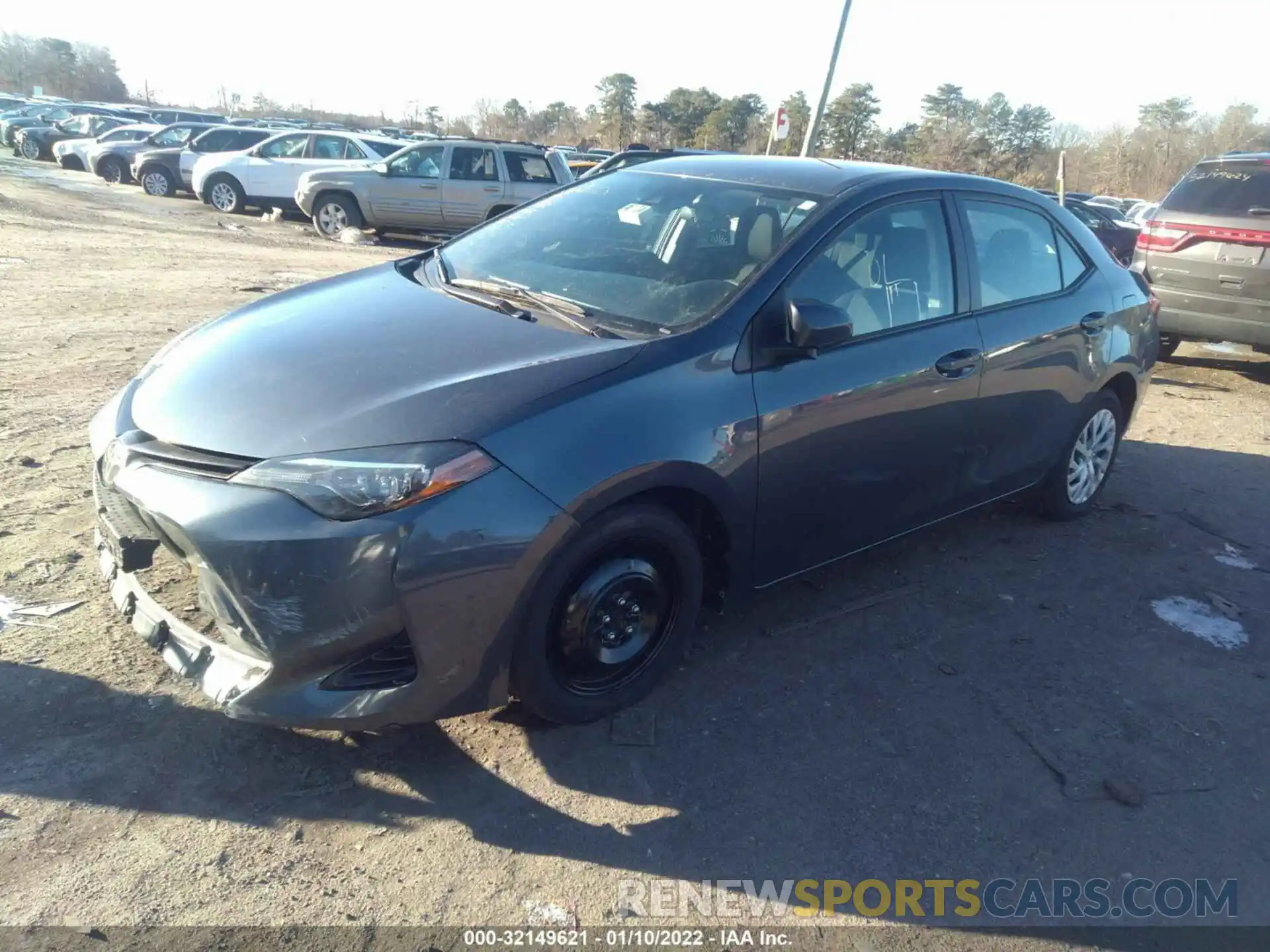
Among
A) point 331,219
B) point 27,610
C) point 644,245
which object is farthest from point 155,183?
point 644,245

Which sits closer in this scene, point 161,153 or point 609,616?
point 609,616

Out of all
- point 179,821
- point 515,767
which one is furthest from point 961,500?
point 179,821

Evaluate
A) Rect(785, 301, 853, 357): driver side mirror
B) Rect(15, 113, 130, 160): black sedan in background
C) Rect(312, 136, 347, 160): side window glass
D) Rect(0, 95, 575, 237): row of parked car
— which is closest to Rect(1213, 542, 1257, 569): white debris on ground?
Rect(785, 301, 853, 357): driver side mirror

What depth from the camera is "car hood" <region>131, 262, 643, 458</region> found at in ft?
8.76

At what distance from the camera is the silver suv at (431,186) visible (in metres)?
15.7

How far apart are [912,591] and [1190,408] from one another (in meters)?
5.13

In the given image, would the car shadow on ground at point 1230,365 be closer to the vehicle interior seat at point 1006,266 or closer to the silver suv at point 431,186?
the vehicle interior seat at point 1006,266

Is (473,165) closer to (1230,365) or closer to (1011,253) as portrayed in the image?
(1230,365)

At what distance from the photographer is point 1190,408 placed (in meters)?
7.98

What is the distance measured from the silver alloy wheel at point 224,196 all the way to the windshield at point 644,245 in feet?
55.2

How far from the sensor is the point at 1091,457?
A: 522 cm

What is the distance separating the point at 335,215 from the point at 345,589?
49.8 ft

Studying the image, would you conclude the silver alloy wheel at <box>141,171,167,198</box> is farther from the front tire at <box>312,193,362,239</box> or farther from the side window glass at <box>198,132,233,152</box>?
the front tire at <box>312,193,362,239</box>

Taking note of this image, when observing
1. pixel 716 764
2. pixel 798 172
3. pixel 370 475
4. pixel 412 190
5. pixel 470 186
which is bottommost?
pixel 716 764
